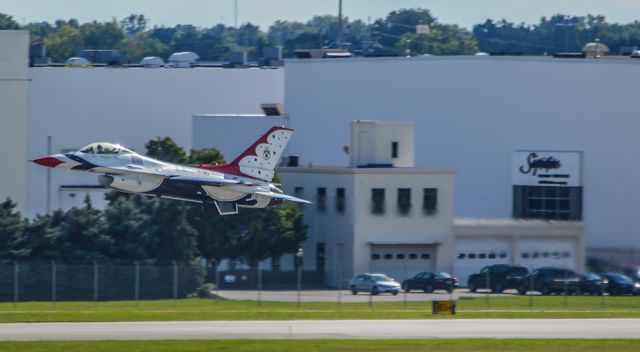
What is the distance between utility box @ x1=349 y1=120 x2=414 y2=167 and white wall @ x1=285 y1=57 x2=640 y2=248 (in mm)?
10490

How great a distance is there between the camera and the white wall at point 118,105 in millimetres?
103688

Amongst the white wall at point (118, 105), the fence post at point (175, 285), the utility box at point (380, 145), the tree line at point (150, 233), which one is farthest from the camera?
the white wall at point (118, 105)

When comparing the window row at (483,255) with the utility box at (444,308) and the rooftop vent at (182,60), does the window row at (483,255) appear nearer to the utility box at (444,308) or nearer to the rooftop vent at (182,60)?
the utility box at (444,308)

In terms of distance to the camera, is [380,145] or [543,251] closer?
[543,251]

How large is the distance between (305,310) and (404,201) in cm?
2310

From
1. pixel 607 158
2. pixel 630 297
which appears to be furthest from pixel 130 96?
pixel 630 297

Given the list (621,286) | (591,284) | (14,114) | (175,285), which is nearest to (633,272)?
(621,286)

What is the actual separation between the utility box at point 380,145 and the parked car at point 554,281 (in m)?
17.1

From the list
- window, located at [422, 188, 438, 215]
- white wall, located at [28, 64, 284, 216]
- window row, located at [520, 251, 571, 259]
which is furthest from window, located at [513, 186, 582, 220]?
white wall, located at [28, 64, 284, 216]

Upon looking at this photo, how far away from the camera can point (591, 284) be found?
233 ft

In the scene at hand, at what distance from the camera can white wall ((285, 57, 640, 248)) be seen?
9712cm

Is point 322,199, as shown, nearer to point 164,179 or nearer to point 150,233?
point 150,233

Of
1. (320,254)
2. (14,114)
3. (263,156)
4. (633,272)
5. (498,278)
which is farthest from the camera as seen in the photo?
(14,114)

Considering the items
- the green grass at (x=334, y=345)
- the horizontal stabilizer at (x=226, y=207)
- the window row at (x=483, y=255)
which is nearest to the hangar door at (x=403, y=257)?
the window row at (x=483, y=255)
